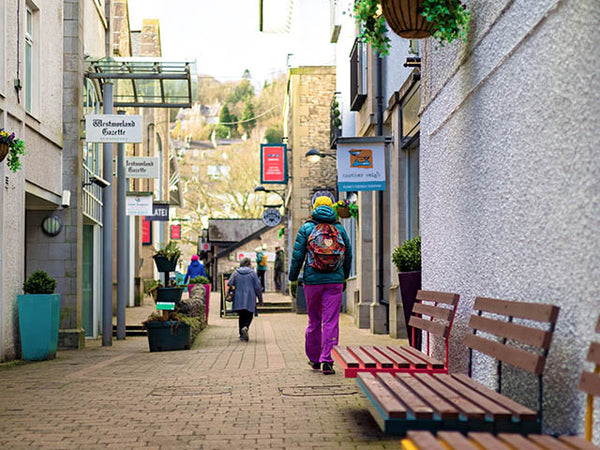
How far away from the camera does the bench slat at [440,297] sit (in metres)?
6.84

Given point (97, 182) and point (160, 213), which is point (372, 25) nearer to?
point (97, 182)

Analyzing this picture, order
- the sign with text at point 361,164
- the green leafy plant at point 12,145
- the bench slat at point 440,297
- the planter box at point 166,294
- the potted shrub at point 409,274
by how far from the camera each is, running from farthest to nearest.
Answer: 1. the planter box at point 166,294
2. the sign with text at point 361,164
3. the potted shrub at point 409,274
4. the green leafy plant at point 12,145
5. the bench slat at point 440,297

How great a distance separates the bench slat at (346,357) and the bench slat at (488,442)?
277 centimetres

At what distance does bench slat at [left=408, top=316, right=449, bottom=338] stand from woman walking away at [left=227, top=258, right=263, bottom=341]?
29.1ft

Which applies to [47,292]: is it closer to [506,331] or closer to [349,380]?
[349,380]

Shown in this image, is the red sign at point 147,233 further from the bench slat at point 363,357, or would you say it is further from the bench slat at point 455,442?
the bench slat at point 455,442

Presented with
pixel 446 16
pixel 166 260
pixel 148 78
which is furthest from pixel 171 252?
pixel 446 16

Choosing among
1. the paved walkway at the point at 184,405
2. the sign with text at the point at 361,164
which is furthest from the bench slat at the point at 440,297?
the sign with text at the point at 361,164

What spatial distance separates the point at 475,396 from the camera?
4.72 meters

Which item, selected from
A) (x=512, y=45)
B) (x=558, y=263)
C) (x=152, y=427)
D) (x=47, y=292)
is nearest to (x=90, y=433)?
(x=152, y=427)

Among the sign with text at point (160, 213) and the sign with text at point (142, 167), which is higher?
the sign with text at point (142, 167)

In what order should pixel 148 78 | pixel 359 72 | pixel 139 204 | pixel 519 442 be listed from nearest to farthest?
1. pixel 519 442
2. pixel 148 78
3. pixel 359 72
4. pixel 139 204

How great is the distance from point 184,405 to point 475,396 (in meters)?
3.53

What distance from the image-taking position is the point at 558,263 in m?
4.76
